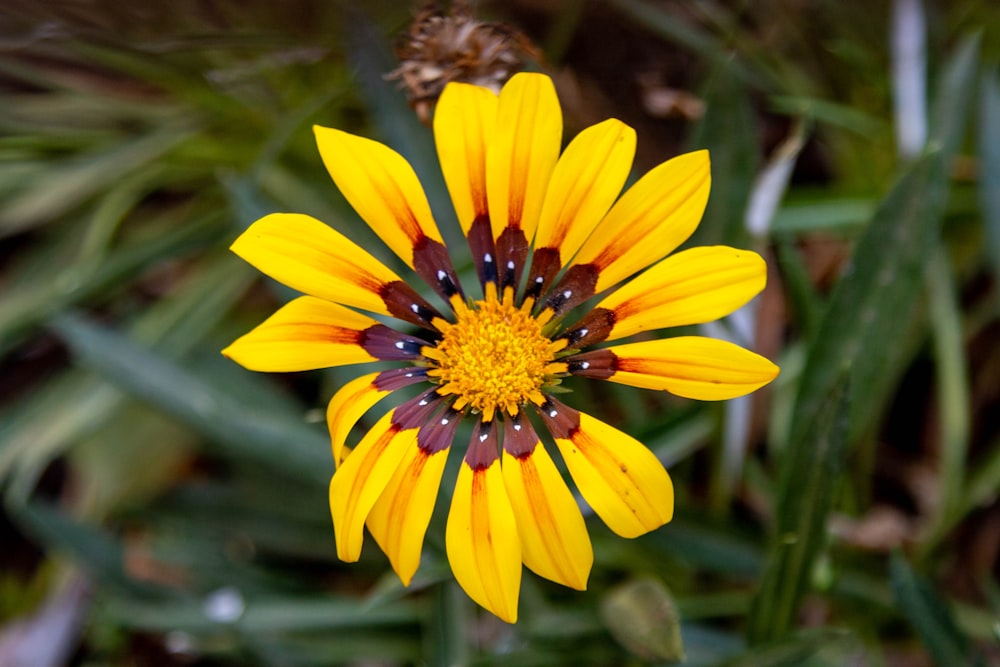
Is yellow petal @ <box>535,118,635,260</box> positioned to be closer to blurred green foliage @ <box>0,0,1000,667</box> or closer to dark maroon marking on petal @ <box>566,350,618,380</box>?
dark maroon marking on petal @ <box>566,350,618,380</box>

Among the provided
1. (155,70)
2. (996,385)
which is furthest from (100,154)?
(996,385)

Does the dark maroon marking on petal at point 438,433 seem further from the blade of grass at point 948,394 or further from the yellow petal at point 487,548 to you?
the blade of grass at point 948,394

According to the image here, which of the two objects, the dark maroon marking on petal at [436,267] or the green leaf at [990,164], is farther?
the green leaf at [990,164]

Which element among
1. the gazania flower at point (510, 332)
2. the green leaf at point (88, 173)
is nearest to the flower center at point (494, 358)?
the gazania flower at point (510, 332)

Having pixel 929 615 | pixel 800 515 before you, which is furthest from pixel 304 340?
pixel 929 615

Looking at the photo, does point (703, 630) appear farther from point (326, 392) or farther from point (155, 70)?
point (155, 70)
